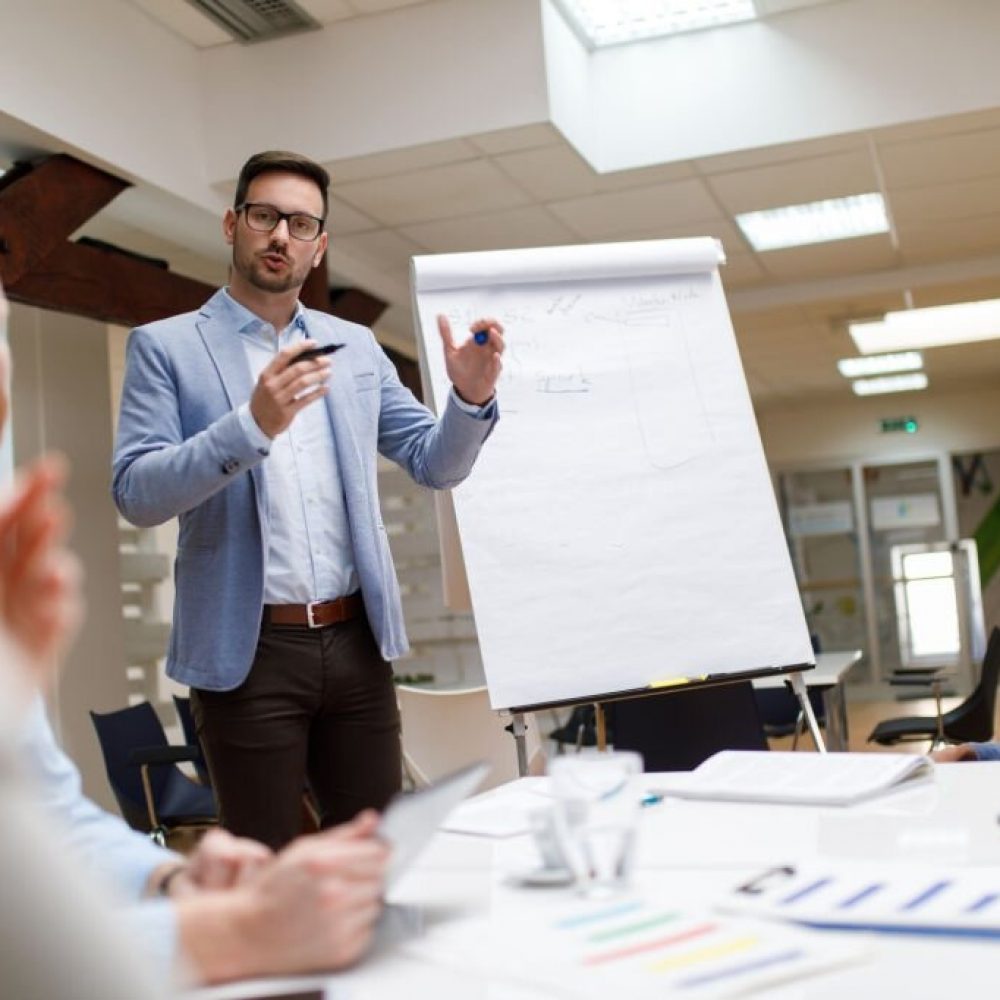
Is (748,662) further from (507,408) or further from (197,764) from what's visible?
(197,764)

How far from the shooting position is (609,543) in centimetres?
290

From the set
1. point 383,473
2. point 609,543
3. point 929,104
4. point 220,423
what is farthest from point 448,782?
point 383,473

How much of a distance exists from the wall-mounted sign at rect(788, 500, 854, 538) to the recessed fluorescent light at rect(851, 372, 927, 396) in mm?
1269

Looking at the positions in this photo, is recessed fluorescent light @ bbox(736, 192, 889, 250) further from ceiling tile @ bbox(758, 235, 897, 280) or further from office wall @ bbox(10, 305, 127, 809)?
office wall @ bbox(10, 305, 127, 809)

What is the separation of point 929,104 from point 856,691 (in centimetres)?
869

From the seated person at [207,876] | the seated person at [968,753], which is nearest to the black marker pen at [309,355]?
the seated person at [207,876]

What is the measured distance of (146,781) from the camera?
470 cm

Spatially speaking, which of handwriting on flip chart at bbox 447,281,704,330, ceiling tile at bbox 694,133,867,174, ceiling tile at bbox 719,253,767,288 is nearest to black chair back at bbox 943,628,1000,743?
ceiling tile at bbox 694,133,867,174

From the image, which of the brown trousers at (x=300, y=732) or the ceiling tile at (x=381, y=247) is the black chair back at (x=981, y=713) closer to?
the ceiling tile at (x=381, y=247)

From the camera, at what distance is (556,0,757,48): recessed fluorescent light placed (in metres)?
5.43

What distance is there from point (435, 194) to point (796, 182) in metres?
1.64

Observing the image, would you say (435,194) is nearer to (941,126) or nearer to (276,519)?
(941,126)

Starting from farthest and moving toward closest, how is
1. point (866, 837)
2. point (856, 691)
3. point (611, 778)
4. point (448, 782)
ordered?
1. point (856, 691)
2. point (866, 837)
3. point (611, 778)
4. point (448, 782)

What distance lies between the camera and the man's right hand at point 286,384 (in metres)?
1.88
